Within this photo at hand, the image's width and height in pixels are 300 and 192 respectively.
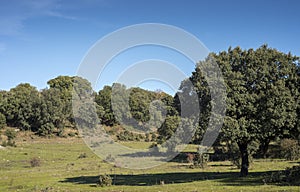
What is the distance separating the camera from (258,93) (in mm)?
30875

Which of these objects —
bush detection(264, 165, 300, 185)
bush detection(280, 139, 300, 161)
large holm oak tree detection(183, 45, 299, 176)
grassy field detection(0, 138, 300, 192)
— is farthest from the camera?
bush detection(280, 139, 300, 161)

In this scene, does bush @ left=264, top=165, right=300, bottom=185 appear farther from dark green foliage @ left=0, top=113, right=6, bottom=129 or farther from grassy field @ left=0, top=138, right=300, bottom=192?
dark green foliage @ left=0, top=113, right=6, bottom=129

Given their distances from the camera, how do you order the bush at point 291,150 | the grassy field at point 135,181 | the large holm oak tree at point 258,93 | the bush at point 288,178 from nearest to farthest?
the bush at point 288,178
the grassy field at point 135,181
the large holm oak tree at point 258,93
the bush at point 291,150

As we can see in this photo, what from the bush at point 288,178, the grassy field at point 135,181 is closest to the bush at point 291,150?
the grassy field at point 135,181

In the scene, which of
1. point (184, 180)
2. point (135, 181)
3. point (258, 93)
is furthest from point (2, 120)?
point (258, 93)

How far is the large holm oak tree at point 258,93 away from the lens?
29562 millimetres

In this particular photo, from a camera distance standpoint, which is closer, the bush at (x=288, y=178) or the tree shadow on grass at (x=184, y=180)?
the bush at (x=288, y=178)

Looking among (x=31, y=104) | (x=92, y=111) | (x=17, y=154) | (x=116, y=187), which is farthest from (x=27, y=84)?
(x=116, y=187)

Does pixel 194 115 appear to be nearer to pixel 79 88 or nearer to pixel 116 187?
pixel 116 187

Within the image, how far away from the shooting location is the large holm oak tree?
97.0ft

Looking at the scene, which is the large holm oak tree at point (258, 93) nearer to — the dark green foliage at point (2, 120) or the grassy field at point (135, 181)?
the grassy field at point (135, 181)

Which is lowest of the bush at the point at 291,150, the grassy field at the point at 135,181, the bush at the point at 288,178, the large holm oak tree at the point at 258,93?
the grassy field at the point at 135,181

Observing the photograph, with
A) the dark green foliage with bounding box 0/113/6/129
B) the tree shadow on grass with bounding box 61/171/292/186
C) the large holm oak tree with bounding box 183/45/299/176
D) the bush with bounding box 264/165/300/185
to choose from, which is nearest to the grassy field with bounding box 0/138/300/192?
the tree shadow on grass with bounding box 61/171/292/186

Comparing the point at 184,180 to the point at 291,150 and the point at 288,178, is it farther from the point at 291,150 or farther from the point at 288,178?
the point at 291,150
